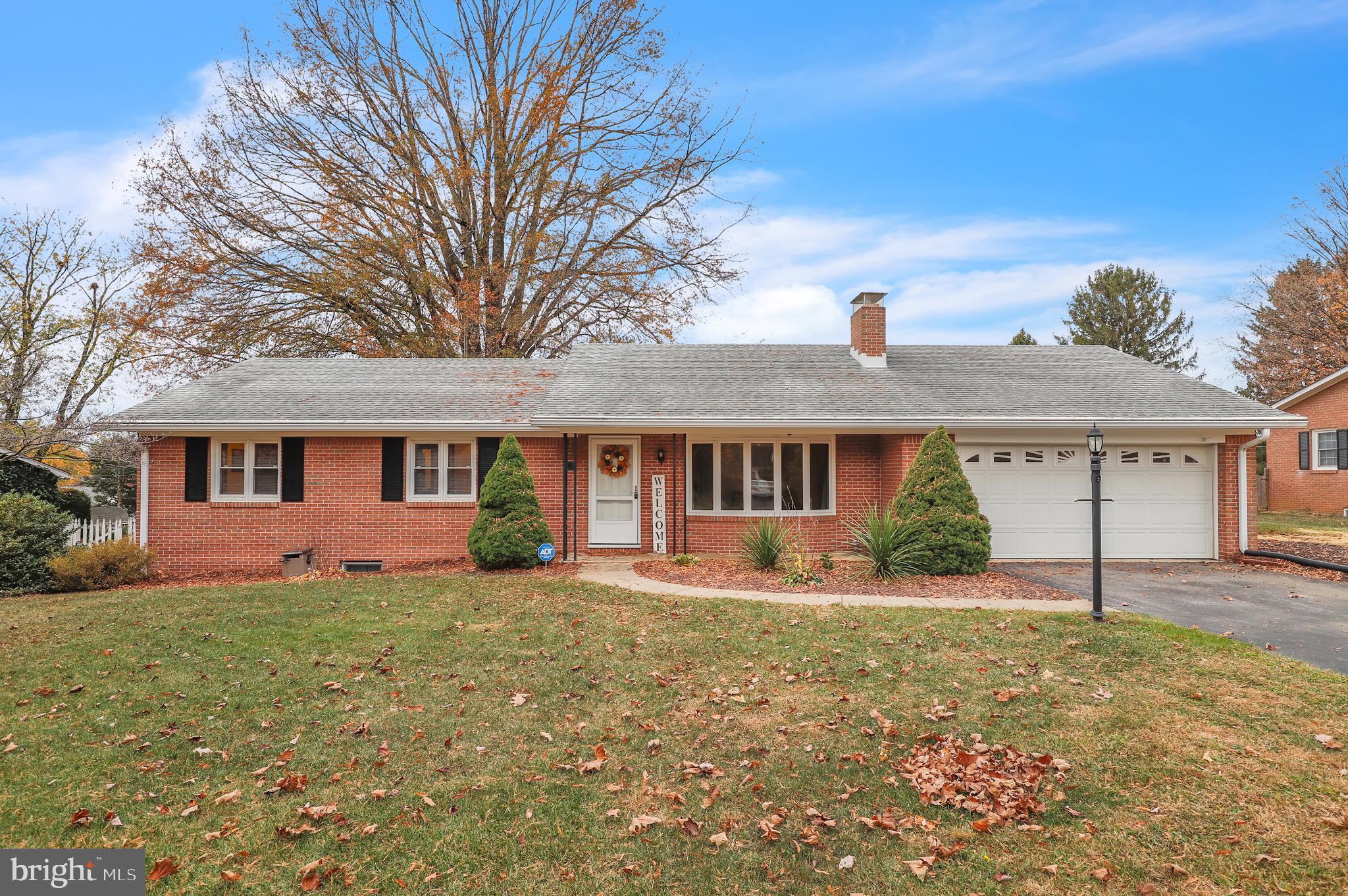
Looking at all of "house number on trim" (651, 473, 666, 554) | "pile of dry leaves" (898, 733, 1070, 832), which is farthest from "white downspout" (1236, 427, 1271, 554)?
"pile of dry leaves" (898, 733, 1070, 832)

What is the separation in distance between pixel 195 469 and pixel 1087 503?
643 inches

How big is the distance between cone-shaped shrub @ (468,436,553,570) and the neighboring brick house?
21850 millimetres

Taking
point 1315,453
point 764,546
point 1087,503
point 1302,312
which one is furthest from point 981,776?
point 1302,312

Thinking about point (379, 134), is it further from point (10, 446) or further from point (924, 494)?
point (924, 494)

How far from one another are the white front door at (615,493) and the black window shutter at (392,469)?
3.57 m

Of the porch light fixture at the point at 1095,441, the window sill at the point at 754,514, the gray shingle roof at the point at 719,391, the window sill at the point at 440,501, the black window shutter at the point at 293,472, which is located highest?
the gray shingle roof at the point at 719,391

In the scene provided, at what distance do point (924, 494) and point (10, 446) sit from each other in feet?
53.7

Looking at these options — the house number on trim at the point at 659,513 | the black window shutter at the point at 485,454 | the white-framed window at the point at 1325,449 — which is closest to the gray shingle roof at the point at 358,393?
the black window shutter at the point at 485,454

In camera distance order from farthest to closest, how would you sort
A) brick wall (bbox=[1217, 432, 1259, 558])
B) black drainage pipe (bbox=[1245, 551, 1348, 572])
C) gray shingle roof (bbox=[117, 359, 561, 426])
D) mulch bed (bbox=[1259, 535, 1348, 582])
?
gray shingle roof (bbox=[117, 359, 561, 426]) < brick wall (bbox=[1217, 432, 1259, 558]) < mulch bed (bbox=[1259, 535, 1348, 582]) < black drainage pipe (bbox=[1245, 551, 1348, 572])

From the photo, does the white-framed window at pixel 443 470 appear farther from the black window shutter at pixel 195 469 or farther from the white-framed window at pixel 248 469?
the black window shutter at pixel 195 469

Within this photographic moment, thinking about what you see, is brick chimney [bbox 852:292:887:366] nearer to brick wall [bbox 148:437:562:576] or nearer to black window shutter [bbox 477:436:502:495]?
brick wall [bbox 148:437:562:576]

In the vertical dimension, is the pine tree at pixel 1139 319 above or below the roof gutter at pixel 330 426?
above

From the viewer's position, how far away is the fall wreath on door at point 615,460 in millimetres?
13422

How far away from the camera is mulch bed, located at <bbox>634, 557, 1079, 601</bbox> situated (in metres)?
9.23
